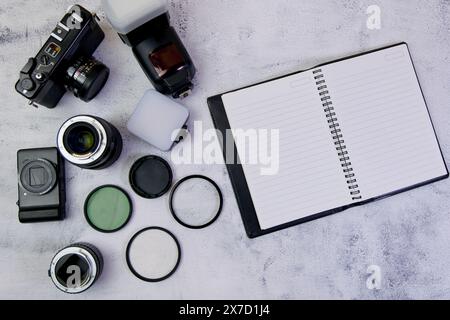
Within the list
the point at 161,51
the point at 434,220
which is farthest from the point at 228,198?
the point at 434,220

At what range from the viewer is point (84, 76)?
2.92 ft

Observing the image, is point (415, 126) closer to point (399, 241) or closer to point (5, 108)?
point (399, 241)

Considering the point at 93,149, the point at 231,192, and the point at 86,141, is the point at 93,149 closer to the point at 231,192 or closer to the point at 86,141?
the point at 86,141

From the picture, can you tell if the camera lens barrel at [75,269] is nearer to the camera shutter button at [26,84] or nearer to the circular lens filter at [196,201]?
the circular lens filter at [196,201]

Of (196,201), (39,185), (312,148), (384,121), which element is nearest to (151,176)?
(196,201)

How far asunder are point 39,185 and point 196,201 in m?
0.29

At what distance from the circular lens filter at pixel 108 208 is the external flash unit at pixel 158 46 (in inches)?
8.8

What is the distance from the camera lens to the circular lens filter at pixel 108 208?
3.10ft

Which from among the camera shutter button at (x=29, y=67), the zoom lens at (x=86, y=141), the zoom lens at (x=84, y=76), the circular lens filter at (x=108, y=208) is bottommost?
the circular lens filter at (x=108, y=208)

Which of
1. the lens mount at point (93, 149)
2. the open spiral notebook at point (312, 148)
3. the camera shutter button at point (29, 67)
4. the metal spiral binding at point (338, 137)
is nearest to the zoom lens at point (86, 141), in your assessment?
the lens mount at point (93, 149)

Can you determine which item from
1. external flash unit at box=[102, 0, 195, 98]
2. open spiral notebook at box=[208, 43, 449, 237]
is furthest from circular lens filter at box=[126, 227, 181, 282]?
external flash unit at box=[102, 0, 195, 98]

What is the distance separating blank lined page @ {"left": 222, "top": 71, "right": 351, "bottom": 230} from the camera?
955 mm

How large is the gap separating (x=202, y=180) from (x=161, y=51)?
26 centimetres

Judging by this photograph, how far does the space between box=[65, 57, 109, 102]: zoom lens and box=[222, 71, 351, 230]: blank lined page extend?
0.24 m
